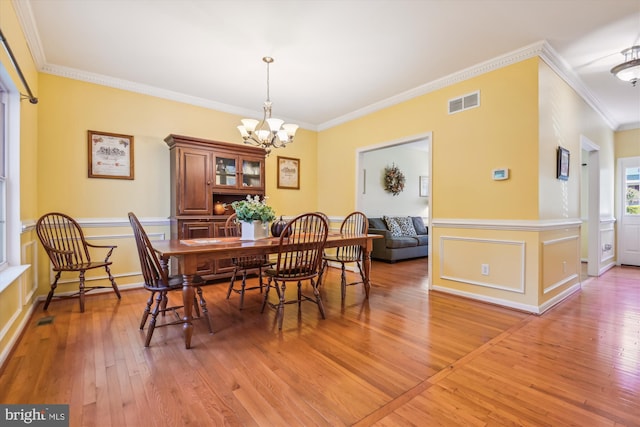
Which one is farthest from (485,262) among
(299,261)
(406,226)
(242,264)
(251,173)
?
(251,173)

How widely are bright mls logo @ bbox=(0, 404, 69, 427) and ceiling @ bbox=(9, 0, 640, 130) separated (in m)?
2.72

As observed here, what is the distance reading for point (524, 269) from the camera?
296cm

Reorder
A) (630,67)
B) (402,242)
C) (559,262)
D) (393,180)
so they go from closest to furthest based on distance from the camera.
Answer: (630,67), (559,262), (402,242), (393,180)

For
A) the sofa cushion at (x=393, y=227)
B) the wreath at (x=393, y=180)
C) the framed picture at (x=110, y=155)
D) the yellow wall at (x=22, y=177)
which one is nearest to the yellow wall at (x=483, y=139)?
the sofa cushion at (x=393, y=227)

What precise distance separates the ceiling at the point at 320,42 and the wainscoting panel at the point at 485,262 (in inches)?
75.2

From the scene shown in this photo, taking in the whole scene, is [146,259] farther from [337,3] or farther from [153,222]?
[337,3]

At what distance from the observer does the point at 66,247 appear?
3.34 meters

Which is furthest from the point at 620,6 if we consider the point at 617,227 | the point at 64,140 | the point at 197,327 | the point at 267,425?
the point at 64,140

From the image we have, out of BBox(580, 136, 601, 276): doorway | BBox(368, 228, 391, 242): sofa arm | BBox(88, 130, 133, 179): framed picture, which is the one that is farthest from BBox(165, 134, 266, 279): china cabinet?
BBox(580, 136, 601, 276): doorway

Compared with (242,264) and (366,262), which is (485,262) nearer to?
(366,262)

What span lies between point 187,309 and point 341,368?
46.4 inches

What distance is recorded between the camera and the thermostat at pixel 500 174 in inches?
121

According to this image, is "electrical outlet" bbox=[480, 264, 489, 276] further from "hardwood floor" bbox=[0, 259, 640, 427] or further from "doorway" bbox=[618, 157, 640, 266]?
"doorway" bbox=[618, 157, 640, 266]

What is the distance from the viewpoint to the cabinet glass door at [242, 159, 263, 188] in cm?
442
